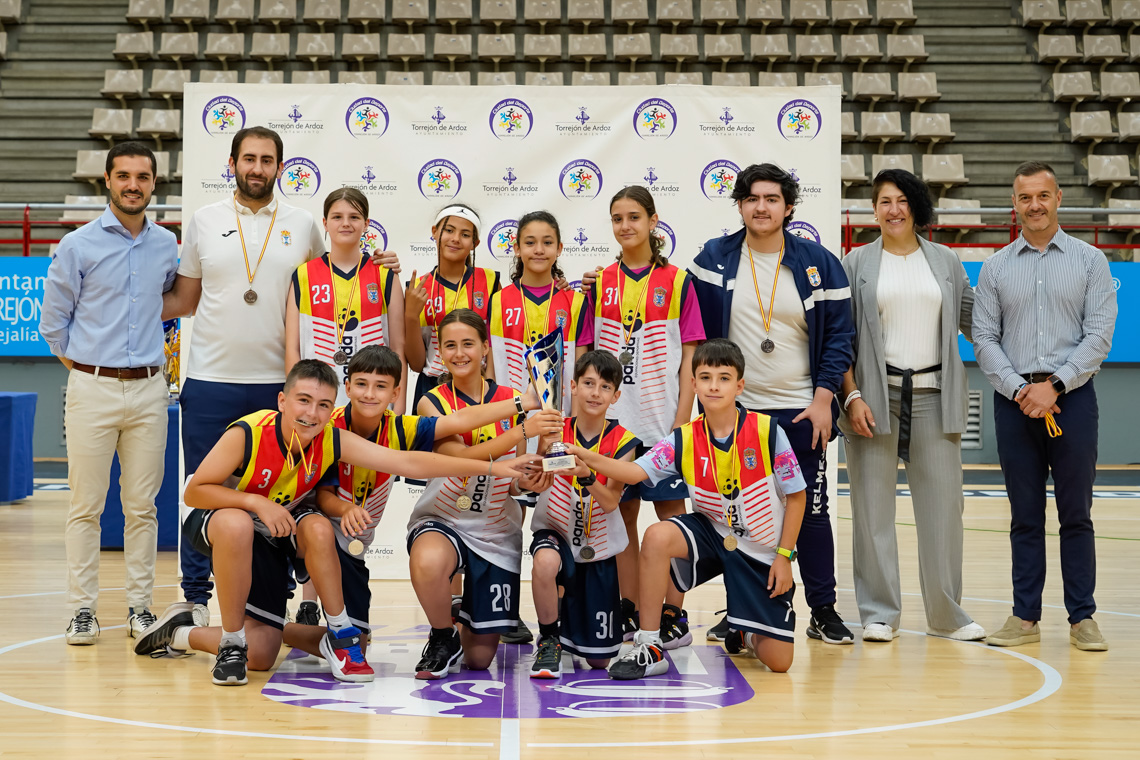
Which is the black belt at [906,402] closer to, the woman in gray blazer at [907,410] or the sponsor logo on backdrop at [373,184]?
the woman in gray blazer at [907,410]

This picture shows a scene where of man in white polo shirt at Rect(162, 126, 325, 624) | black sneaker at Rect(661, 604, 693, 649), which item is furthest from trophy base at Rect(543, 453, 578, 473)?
man in white polo shirt at Rect(162, 126, 325, 624)

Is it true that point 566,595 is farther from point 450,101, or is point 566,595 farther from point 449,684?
point 450,101

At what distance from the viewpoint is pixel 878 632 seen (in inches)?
166

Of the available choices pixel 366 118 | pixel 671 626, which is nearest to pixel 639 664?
pixel 671 626

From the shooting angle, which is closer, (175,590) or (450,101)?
(175,590)

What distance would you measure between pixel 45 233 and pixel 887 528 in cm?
1086

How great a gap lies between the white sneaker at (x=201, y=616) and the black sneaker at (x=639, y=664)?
1633mm

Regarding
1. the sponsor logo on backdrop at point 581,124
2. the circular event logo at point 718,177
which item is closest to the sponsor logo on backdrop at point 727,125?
the circular event logo at point 718,177

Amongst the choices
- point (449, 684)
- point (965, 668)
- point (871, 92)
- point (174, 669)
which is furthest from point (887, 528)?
point (871, 92)

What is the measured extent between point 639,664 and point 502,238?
2.92 meters

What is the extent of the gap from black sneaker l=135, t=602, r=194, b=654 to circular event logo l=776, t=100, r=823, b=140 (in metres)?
3.91

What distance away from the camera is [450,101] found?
5.80 m

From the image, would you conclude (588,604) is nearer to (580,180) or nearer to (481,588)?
(481,588)

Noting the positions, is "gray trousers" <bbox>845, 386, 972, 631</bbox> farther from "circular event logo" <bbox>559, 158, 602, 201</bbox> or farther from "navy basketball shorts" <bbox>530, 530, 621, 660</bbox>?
"circular event logo" <bbox>559, 158, 602, 201</bbox>
